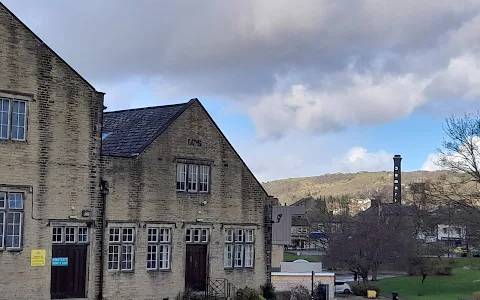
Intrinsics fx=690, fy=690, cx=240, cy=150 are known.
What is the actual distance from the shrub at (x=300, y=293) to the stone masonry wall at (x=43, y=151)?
1186 cm

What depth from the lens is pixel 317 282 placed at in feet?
120

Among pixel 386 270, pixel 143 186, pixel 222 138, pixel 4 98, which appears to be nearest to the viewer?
pixel 4 98

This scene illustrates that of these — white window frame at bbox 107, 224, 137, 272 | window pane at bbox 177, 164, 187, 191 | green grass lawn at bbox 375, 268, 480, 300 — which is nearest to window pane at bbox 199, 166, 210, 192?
window pane at bbox 177, 164, 187, 191

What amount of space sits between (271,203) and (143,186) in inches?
317

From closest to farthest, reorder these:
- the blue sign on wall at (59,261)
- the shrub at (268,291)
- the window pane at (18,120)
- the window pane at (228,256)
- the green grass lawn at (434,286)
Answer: the window pane at (18,120)
the blue sign on wall at (59,261)
the window pane at (228,256)
the shrub at (268,291)
the green grass lawn at (434,286)

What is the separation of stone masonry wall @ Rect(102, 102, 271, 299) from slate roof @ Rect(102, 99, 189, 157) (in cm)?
50

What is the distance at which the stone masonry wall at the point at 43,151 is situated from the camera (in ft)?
78.1

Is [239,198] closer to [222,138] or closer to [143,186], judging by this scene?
[222,138]

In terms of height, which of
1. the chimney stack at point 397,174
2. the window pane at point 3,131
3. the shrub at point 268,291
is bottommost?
the shrub at point 268,291

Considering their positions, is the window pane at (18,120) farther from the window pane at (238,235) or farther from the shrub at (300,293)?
the shrub at (300,293)

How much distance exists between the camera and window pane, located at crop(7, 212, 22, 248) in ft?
77.8

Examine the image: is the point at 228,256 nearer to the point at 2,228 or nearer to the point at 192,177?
the point at 192,177

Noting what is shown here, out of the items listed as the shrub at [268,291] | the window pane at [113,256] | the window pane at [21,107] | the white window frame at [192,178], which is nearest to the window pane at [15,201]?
the window pane at [21,107]

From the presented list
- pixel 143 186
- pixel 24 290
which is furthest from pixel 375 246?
pixel 24 290
